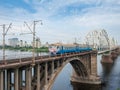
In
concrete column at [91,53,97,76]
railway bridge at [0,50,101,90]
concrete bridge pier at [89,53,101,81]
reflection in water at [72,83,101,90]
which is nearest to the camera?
railway bridge at [0,50,101,90]

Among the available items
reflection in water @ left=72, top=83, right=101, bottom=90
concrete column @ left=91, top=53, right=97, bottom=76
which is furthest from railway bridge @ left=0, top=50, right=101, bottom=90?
reflection in water @ left=72, top=83, right=101, bottom=90

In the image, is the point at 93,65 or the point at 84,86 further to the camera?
the point at 93,65

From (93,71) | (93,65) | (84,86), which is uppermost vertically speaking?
(93,65)

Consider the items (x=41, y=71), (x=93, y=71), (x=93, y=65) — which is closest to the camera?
(x=41, y=71)

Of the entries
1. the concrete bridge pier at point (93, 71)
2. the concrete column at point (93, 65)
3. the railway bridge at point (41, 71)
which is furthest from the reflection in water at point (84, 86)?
the concrete column at point (93, 65)

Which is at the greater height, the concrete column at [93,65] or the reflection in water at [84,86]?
the concrete column at [93,65]

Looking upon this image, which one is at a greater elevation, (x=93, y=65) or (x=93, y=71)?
(x=93, y=65)

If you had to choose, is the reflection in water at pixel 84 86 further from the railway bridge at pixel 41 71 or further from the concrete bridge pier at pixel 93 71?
the concrete bridge pier at pixel 93 71

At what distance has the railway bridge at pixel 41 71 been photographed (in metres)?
30.5

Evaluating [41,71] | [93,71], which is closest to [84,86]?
[93,71]

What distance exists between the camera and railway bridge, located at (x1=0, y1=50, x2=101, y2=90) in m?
30.5

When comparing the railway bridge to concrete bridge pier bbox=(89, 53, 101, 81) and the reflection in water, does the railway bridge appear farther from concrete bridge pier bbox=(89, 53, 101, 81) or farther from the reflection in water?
the reflection in water

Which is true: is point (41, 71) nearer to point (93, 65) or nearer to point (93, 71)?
point (93, 71)

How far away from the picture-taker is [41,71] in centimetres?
4147
